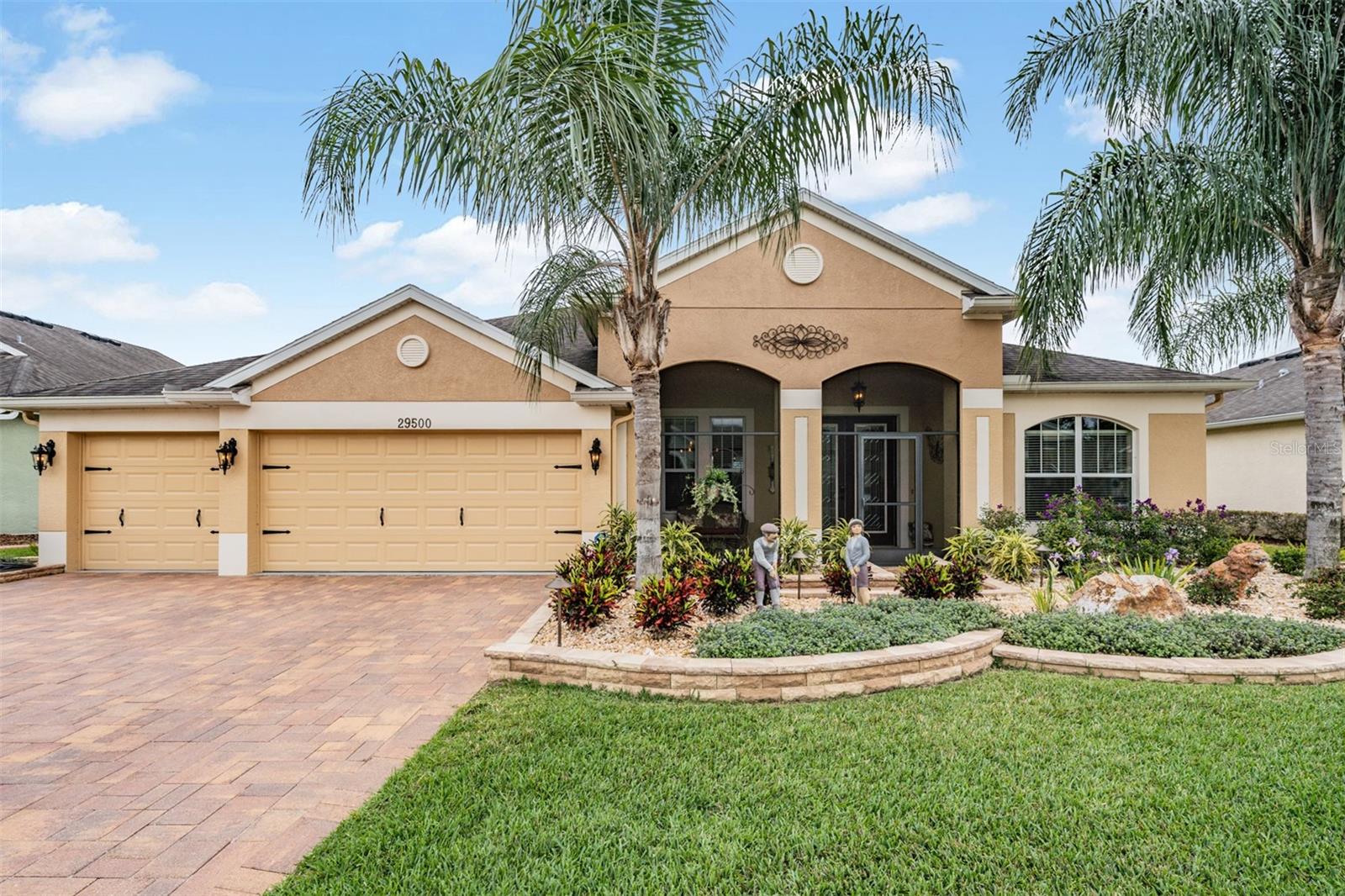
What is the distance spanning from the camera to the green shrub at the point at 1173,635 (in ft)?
18.3

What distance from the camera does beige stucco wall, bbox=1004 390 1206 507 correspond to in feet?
37.2

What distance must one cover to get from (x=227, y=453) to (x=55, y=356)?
13.0 m

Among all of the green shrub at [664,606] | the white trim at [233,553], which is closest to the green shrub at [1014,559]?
the green shrub at [664,606]

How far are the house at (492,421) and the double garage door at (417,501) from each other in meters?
0.03

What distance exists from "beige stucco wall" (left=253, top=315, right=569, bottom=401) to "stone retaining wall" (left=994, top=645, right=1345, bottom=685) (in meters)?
7.66

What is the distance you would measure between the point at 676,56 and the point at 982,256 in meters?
7.90

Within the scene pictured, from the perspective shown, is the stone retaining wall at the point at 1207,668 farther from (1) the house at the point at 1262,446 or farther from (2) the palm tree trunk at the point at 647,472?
(1) the house at the point at 1262,446

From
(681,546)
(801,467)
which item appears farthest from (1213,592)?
(681,546)

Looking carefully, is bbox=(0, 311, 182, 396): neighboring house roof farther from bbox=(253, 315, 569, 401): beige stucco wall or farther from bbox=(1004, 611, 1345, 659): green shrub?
bbox=(1004, 611, 1345, 659): green shrub

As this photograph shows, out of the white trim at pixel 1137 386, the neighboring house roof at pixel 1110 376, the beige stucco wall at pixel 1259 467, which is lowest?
the beige stucco wall at pixel 1259 467

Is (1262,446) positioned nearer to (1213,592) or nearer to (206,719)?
(1213,592)

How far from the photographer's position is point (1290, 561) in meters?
9.52

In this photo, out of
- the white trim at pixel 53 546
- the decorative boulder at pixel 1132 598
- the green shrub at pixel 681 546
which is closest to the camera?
the decorative boulder at pixel 1132 598

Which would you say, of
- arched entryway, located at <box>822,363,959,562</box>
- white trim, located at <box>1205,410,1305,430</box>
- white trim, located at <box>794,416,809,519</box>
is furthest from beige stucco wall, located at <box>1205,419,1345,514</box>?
white trim, located at <box>794,416,809,519</box>
